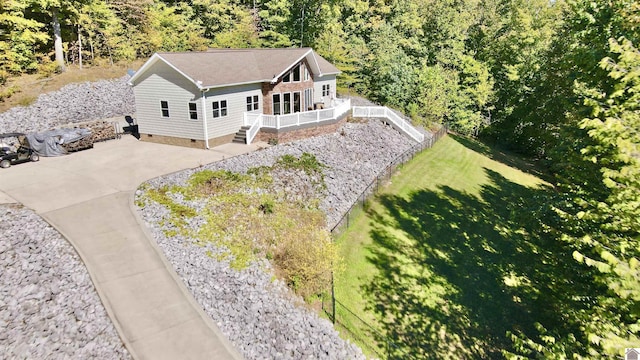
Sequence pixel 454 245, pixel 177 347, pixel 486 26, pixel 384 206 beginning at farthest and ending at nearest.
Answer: pixel 486 26 < pixel 384 206 < pixel 454 245 < pixel 177 347

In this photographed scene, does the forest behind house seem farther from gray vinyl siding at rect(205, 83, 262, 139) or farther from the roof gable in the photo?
gray vinyl siding at rect(205, 83, 262, 139)

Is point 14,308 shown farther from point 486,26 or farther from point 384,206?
point 486,26

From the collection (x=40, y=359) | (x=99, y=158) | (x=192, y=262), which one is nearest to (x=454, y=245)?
(x=192, y=262)

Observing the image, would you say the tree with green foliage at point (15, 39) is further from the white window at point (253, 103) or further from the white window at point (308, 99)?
the white window at point (308, 99)

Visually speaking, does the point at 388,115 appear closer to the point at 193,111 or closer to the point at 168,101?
the point at 193,111

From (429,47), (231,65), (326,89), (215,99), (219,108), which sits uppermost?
(429,47)

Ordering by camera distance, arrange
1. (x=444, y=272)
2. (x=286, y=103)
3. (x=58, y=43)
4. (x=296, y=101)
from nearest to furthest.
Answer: (x=444, y=272) < (x=286, y=103) < (x=296, y=101) < (x=58, y=43)

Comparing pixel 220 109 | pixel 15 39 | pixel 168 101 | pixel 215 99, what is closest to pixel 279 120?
pixel 220 109
